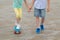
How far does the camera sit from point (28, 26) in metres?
7.99

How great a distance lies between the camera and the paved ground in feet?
22.6

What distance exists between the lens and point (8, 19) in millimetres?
8875

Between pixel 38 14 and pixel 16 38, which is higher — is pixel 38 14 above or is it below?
above

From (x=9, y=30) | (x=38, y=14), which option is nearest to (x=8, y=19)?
(x=9, y=30)

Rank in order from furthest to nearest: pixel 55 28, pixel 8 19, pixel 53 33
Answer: pixel 8 19
pixel 55 28
pixel 53 33

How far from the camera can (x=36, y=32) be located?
7.32 metres

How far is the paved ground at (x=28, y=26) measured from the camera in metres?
6.90

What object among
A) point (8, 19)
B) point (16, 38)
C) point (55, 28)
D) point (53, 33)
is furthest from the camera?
point (8, 19)

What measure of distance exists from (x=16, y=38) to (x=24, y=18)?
2411 millimetres

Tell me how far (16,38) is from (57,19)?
2634 millimetres

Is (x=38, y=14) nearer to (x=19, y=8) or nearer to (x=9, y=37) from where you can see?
(x=19, y=8)

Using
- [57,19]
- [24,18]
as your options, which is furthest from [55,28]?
[24,18]

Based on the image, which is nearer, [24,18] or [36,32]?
[36,32]

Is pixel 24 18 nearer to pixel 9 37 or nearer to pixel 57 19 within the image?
pixel 57 19
